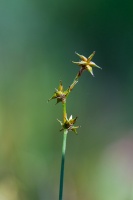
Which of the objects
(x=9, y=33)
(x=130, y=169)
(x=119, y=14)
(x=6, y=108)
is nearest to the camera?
(x=130, y=169)

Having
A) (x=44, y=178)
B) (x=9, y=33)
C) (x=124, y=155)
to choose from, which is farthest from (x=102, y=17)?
(x=44, y=178)

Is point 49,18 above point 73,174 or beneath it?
above

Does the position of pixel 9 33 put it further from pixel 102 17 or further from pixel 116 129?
pixel 116 129

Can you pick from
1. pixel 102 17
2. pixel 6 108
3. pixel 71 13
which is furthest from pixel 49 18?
pixel 6 108

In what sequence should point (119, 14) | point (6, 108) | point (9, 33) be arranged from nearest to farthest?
point (6, 108), point (9, 33), point (119, 14)

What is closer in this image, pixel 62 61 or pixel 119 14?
pixel 62 61

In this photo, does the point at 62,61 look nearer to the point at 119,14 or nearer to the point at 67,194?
the point at 119,14

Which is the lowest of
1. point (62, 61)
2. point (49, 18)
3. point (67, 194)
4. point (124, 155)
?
point (67, 194)
